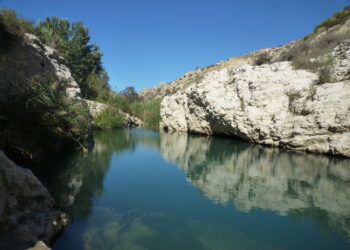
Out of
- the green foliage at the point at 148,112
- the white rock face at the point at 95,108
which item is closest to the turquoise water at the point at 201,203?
the white rock face at the point at 95,108

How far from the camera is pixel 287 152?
7.74m

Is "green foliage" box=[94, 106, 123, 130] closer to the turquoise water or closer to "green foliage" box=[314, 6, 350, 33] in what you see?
the turquoise water

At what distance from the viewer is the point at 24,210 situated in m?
2.12

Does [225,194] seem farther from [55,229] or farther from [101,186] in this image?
[55,229]

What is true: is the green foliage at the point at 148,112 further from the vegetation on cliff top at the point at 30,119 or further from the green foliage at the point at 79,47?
the vegetation on cliff top at the point at 30,119

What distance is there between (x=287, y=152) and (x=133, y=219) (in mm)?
6242

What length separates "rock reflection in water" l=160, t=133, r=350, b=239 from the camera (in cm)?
337

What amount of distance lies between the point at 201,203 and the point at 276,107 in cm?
668

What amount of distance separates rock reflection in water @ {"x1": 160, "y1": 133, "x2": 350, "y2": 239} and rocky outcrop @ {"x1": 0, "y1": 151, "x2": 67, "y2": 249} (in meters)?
2.15

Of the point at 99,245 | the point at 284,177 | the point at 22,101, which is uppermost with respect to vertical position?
the point at 22,101

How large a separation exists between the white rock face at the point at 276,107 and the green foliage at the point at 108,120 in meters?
4.65

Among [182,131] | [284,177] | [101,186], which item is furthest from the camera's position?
[182,131]

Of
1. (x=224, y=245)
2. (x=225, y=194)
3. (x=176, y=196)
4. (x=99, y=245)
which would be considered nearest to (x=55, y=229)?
(x=99, y=245)

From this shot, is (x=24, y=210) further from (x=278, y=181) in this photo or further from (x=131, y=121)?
(x=131, y=121)
